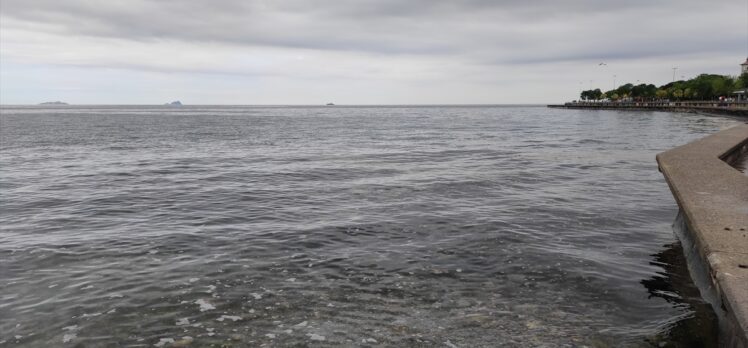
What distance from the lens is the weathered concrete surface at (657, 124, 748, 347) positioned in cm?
441

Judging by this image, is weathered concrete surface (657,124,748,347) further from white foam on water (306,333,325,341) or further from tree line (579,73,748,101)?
tree line (579,73,748,101)

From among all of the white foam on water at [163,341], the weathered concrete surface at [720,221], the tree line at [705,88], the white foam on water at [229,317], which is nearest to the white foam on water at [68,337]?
the white foam on water at [163,341]

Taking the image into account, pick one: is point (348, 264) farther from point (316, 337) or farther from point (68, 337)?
point (68, 337)

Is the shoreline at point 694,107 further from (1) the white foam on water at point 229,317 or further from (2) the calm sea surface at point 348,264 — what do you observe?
(1) the white foam on water at point 229,317

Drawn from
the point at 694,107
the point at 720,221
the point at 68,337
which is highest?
the point at 720,221

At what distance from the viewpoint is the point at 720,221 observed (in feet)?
21.9

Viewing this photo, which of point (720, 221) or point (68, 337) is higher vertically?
point (720, 221)

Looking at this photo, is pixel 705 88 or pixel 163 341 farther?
pixel 705 88

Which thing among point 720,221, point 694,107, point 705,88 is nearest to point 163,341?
point 720,221

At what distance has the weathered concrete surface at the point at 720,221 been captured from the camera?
441 centimetres

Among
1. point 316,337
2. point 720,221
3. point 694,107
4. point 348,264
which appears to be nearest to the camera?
point 316,337

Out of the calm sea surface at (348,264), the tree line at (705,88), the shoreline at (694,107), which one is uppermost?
the tree line at (705,88)

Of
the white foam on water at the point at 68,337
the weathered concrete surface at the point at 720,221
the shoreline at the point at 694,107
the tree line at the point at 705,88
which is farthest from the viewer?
the tree line at the point at 705,88

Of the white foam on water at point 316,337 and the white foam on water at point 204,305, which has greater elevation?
the white foam on water at point 316,337
